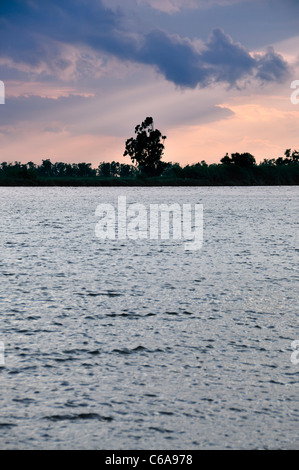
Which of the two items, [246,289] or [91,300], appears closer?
[91,300]

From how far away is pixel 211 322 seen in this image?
1659cm

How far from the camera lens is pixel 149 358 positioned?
13023mm

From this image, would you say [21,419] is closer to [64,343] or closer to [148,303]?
[64,343]

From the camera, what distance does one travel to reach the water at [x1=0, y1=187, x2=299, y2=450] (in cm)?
919

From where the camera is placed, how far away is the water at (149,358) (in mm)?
9188

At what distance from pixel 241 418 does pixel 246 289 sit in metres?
12.9
